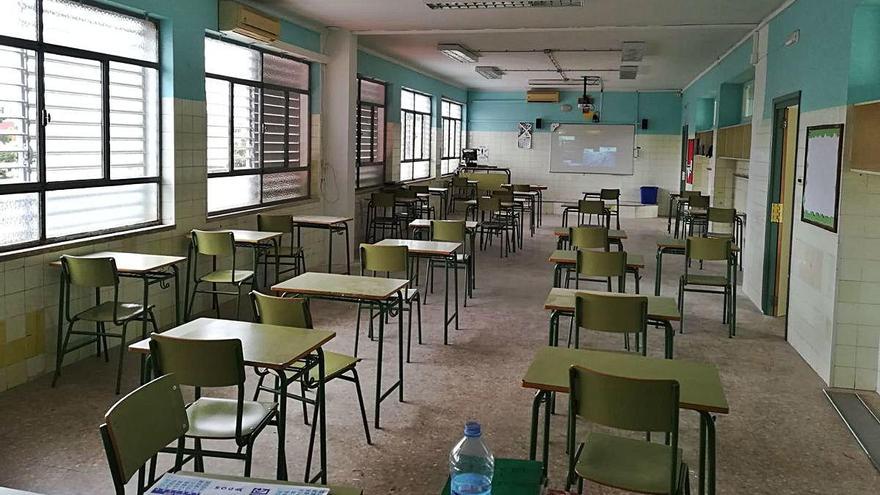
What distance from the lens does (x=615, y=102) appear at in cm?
1980

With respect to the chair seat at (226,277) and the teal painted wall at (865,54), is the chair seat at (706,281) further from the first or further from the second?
the chair seat at (226,277)

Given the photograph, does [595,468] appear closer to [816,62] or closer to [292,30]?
[816,62]

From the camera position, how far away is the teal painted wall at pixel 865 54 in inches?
209

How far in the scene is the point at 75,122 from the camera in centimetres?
571

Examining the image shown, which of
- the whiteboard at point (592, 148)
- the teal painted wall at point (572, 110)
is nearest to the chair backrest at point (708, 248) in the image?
the teal painted wall at point (572, 110)

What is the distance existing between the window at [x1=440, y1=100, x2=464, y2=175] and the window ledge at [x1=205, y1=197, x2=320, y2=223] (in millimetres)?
8182

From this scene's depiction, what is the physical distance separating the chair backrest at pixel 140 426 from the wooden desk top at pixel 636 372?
4.23 feet

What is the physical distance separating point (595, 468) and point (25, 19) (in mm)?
4741

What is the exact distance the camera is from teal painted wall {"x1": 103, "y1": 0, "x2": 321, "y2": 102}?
652 cm

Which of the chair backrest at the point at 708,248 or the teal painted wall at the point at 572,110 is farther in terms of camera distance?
the teal painted wall at the point at 572,110

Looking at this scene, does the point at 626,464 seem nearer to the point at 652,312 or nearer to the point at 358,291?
the point at 652,312

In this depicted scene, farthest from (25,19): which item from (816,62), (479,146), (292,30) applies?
(479,146)

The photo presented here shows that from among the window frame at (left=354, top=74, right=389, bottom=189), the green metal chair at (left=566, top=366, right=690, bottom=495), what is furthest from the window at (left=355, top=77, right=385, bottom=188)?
the green metal chair at (left=566, top=366, right=690, bottom=495)

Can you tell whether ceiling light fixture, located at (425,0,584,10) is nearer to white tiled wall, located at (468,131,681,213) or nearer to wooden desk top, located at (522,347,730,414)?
wooden desk top, located at (522,347,730,414)
